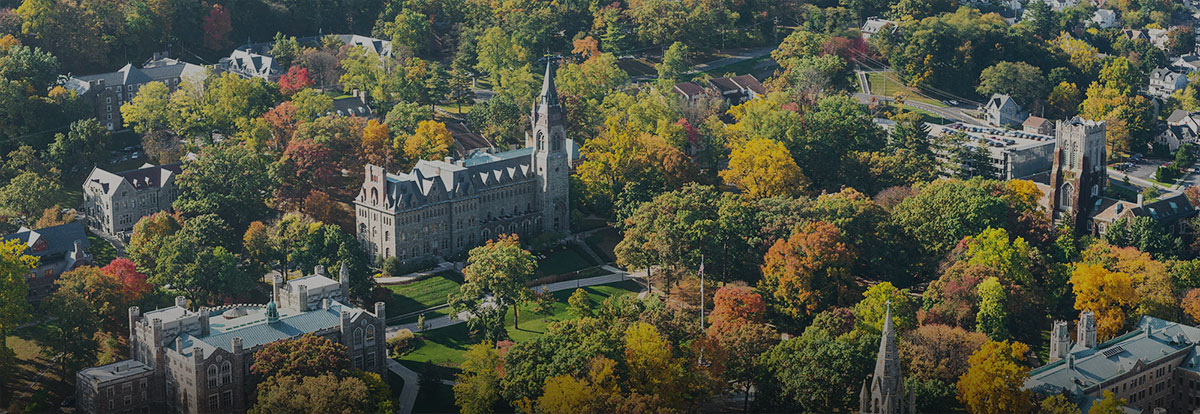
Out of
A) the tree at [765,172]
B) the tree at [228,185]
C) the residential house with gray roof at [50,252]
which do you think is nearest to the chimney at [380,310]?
the residential house with gray roof at [50,252]

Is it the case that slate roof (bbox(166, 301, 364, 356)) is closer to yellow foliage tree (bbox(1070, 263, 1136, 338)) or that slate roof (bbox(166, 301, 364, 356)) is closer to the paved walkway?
the paved walkway

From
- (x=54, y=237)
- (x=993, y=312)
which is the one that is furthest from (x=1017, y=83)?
(x=54, y=237)

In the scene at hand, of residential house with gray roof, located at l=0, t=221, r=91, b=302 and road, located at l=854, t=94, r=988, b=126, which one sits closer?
residential house with gray roof, located at l=0, t=221, r=91, b=302

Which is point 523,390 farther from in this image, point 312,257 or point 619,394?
point 312,257

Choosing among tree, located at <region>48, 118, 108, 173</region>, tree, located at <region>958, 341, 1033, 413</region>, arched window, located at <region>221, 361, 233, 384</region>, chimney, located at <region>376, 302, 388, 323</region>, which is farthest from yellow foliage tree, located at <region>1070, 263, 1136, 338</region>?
tree, located at <region>48, 118, 108, 173</region>

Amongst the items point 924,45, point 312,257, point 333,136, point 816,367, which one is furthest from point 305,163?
point 924,45
